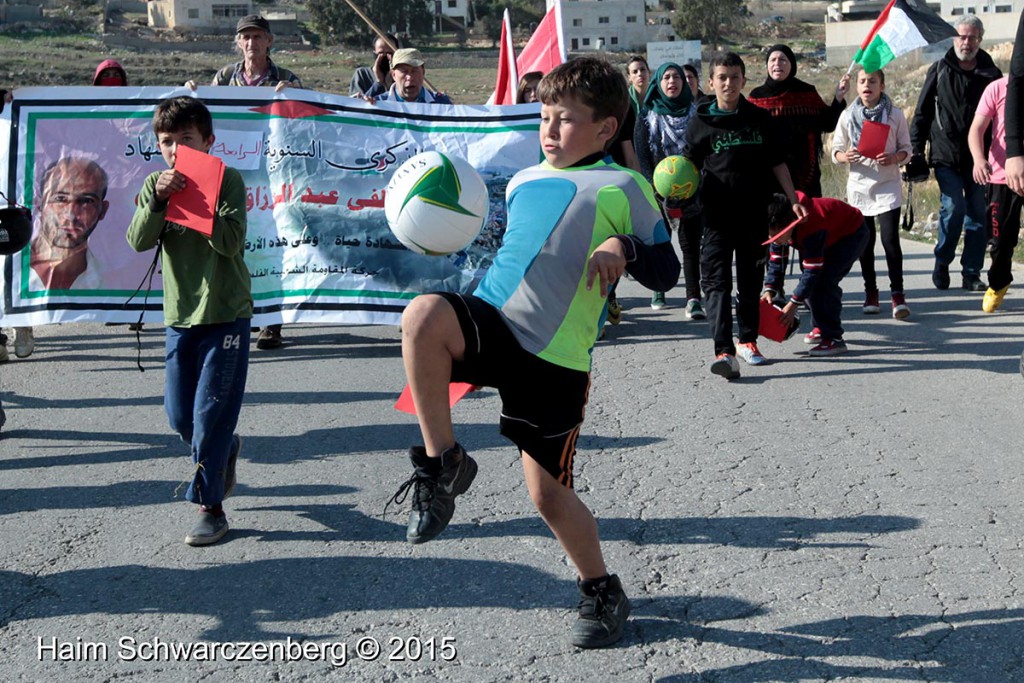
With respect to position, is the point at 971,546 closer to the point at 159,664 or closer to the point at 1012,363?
the point at 159,664

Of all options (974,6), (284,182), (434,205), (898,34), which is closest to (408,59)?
(284,182)

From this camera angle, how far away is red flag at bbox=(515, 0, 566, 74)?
1063 cm

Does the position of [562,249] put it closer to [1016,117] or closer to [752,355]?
[1016,117]

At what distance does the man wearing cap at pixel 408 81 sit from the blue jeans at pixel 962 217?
464cm

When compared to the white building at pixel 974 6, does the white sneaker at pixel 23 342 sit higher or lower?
lower

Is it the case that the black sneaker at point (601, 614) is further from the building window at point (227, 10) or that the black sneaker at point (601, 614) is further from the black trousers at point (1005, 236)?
the building window at point (227, 10)

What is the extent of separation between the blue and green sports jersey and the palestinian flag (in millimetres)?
6459

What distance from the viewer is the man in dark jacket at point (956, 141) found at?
35.7 feet

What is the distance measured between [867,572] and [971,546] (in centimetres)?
53

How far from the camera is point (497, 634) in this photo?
13.6 ft

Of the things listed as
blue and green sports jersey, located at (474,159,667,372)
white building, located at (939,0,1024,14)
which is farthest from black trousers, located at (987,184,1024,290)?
white building, located at (939,0,1024,14)

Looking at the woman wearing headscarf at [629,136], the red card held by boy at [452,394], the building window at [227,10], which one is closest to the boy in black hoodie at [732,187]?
the woman wearing headscarf at [629,136]

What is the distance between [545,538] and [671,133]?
5.87m

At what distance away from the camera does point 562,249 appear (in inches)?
154
